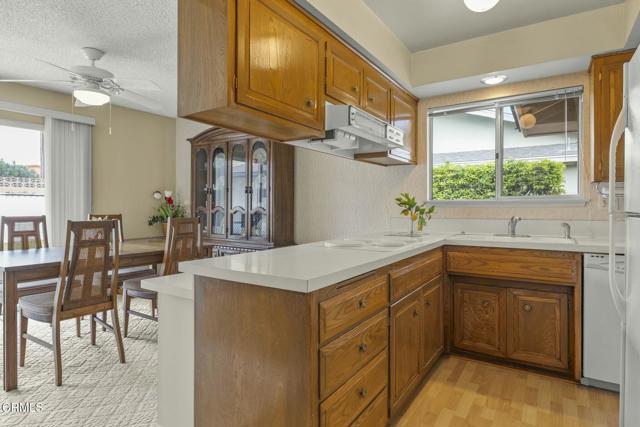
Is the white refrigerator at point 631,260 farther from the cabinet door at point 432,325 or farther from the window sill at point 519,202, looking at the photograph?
the window sill at point 519,202

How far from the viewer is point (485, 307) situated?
2582 millimetres

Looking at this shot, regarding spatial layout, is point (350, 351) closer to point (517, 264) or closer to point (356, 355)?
point (356, 355)

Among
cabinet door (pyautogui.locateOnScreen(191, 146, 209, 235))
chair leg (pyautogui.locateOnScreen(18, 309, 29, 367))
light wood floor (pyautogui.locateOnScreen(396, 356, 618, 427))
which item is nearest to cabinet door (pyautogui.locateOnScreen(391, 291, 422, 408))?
light wood floor (pyautogui.locateOnScreen(396, 356, 618, 427))

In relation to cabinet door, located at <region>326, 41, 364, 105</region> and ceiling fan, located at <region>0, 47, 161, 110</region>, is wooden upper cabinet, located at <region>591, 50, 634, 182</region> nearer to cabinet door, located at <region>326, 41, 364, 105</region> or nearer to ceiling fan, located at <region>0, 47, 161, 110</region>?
cabinet door, located at <region>326, 41, 364, 105</region>

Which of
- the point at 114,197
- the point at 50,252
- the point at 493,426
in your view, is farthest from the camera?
the point at 114,197

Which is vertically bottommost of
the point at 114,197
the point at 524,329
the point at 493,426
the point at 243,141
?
the point at 493,426

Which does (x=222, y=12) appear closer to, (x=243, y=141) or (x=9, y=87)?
(x=243, y=141)

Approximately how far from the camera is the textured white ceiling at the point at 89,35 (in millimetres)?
2424

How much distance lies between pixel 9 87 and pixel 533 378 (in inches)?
221

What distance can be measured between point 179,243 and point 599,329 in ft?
10.1

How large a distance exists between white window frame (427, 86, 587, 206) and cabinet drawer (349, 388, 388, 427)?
212cm

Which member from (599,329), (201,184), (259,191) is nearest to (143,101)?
(201,184)

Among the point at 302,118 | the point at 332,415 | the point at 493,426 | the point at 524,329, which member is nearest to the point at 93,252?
the point at 302,118

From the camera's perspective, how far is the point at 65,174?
425 centimetres
